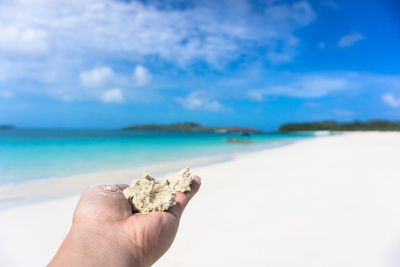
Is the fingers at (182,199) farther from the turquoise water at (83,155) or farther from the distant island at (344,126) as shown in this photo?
the distant island at (344,126)

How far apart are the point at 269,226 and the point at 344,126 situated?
79.4 m

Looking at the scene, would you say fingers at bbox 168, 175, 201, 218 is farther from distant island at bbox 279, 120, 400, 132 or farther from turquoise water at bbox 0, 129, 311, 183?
distant island at bbox 279, 120, 400, 132

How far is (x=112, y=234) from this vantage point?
1.75 meters

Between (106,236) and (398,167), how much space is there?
25.9 feet

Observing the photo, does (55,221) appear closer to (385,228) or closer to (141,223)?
(141,223)

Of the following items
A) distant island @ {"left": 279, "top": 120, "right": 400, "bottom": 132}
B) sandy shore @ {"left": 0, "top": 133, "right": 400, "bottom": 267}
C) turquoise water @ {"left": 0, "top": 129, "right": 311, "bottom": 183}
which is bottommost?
sandy shore @ {"left": 0, "top": 133, "right": 400, "bottom": 267}

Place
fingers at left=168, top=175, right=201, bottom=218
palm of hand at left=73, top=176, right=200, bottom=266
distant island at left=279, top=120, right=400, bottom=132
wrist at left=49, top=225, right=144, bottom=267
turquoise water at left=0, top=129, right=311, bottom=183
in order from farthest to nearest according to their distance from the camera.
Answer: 1. distant island at left=279, top=120, right=400, bottom=132
2. turquoise water at left=0, top=129, right=311, bottom=183
3. fingers at left=168, top=175, right=201, bottom=218
4. palm of hand at left=73, top=176, right=200, bottom=266
5. wrist at left=49, top=225, right=144, bottom=267

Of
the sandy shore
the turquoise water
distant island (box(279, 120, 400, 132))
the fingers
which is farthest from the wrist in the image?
distant island (box(279, 120, 400, 132))

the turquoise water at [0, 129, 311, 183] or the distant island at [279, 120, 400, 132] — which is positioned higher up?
the distant island at [279, 120, 400, 132]

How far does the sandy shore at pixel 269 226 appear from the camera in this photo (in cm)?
306

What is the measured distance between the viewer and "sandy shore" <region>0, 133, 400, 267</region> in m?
3.06

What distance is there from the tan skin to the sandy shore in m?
1.20

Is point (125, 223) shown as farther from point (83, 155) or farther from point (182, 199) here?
point (83, 155)

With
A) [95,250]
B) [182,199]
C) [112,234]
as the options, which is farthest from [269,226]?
[95,250]
